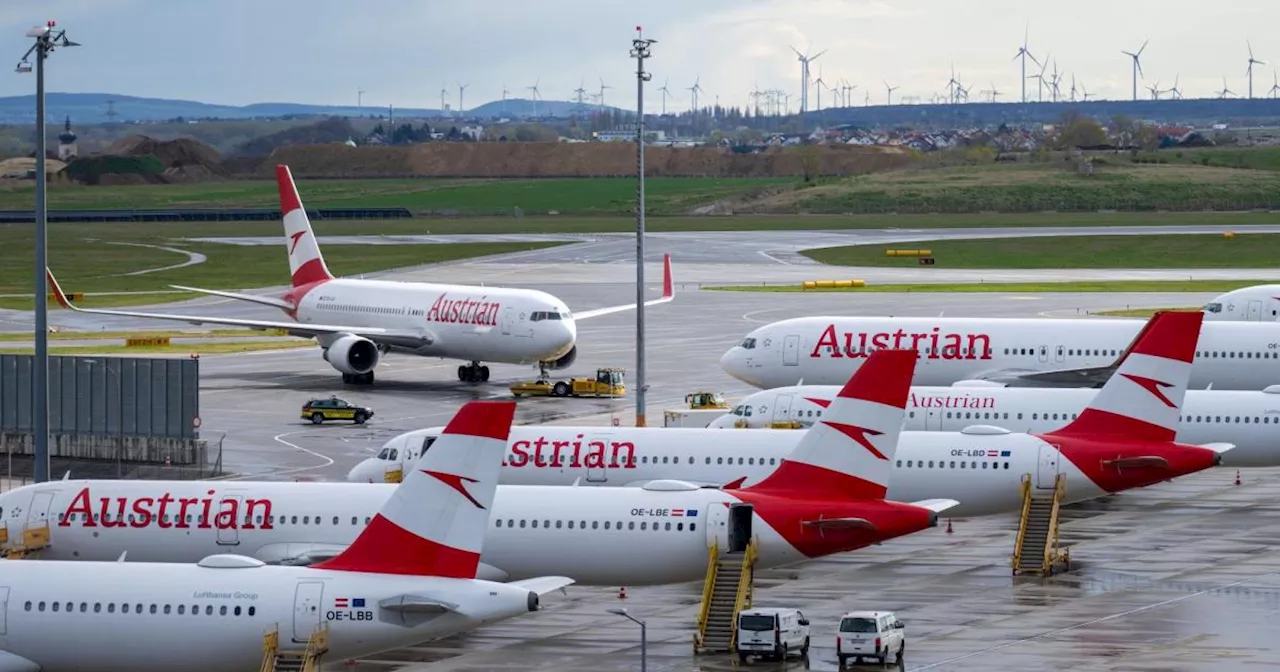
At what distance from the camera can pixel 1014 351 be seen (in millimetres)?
82875

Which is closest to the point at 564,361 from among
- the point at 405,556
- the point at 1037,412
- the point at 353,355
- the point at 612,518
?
the point at 353,355

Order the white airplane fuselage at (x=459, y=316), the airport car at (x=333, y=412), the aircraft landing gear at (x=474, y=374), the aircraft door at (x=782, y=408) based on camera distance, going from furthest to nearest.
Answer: the aircraft landing gear at (x=474, y=374)
the white airplane fuselage at (x=459, y=316)
the airport car at (x=333, y=412)
the aircraft door at (x=782, y=408)

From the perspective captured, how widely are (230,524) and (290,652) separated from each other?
1061 cm

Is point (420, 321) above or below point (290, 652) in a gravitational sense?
above

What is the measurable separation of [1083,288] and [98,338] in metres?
67.9

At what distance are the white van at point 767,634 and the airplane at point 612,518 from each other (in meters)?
2.24

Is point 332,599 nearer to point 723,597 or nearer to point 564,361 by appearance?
point 723,597

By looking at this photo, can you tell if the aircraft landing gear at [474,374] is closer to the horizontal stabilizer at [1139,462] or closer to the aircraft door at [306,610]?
the horizontal stabilizer at [1139,462]

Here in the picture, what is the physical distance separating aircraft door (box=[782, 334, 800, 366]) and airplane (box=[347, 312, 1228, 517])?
25.6 meters

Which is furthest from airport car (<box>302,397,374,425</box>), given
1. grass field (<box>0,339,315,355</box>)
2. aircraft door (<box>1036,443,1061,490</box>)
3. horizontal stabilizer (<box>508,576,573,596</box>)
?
horizontal stabilizer (<box>508,576,573,596</box>)

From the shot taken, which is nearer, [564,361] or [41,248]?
[41,248]

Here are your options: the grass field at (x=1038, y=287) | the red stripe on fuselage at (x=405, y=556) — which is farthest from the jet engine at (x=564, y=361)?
the red stripe on fuselage at (x=405, y=556)

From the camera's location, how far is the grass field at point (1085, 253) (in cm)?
16912

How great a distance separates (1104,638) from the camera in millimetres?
46312
